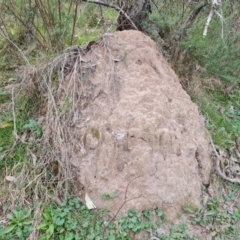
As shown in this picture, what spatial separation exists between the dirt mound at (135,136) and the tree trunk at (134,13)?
0.79 m

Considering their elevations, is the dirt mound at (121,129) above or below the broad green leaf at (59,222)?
above

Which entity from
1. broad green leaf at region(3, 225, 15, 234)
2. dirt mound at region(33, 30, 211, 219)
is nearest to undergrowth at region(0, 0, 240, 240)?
broad green leaf at region(3, 225, 15, 234)

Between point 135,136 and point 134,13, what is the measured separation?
67.9 inches

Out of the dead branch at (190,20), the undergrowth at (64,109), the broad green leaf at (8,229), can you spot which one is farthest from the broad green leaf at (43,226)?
the dead branch at (190,20)

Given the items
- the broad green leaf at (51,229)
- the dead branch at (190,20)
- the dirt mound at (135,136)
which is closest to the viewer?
the broad green leaf at (51,229)

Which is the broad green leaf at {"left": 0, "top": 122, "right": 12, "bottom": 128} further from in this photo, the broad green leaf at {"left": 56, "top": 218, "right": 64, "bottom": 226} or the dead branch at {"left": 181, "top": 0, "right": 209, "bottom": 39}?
the dead branch at {"left": 181, "top": 0, "right": 209, "bottom": 39}

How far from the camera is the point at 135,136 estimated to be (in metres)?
2.70

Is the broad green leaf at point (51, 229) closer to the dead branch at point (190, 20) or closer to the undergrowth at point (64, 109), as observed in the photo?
the undergrowth at point (64, 109)

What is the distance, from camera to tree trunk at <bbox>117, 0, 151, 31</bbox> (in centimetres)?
385

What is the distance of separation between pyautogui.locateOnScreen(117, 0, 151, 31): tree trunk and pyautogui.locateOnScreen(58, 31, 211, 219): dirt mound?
2.61ft

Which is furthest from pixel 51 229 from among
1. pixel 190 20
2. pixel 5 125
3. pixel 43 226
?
pixel 190 20

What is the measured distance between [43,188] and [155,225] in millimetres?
836

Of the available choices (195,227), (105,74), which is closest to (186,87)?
(105,74)

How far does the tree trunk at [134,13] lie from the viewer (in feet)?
12.6
